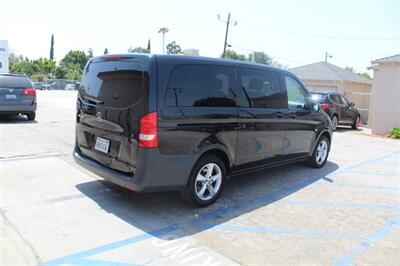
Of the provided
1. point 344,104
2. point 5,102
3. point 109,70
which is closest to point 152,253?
point 109,70

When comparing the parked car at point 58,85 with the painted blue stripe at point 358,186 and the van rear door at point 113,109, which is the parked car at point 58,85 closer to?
the van rear door at point 113,109

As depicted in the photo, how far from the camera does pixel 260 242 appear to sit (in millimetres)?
3805

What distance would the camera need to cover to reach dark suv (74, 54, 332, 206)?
13.2 feet

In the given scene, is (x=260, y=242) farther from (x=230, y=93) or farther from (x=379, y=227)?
(x=230, y=93)

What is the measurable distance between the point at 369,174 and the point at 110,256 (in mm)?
5643

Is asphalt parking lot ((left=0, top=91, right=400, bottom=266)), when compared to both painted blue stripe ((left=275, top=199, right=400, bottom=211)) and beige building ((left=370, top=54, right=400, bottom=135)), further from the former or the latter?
beige building ((left=370, top=54, right=400, bottom=135))

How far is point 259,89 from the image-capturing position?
5.41 m

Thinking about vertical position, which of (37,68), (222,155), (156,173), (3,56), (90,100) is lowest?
(156,173)

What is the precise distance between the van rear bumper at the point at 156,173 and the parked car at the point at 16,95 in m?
7.85

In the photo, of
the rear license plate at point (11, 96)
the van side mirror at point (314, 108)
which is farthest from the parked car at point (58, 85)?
the van side mirror at point (314, 108)

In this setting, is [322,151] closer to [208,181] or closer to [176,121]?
[208,181]

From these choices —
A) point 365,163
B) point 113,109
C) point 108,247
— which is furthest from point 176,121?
point 365,163

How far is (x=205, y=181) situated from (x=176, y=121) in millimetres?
979

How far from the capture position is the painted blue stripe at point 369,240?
11.5ft
